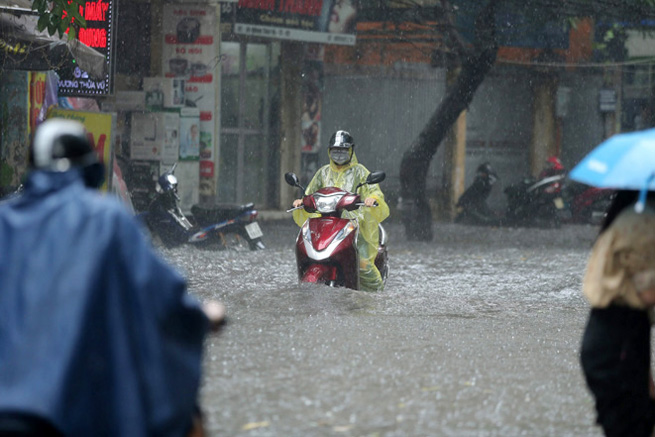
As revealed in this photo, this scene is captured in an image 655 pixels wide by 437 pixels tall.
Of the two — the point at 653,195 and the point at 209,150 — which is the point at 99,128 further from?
the point at 653,195

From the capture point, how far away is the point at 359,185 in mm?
9930

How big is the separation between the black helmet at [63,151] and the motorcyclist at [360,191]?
22.8 feet

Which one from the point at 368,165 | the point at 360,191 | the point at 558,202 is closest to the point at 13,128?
the point at 360,191

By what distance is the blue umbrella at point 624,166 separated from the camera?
13.1ft

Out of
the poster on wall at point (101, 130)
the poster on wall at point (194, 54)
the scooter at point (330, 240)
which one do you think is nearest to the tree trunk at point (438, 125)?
the poster on wall at point (194, 54)

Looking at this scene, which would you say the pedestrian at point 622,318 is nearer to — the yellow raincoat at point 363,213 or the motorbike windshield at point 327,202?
the motorbike windshield at point 327,202

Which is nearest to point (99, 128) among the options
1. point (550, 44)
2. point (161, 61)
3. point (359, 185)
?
point (359, 185)

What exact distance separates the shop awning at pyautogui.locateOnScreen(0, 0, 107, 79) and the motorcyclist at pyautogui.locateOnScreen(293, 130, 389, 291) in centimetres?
275

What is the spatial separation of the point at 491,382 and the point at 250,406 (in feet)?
5.03

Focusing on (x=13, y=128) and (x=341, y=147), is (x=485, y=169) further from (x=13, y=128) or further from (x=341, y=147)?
(x=341, y=147)

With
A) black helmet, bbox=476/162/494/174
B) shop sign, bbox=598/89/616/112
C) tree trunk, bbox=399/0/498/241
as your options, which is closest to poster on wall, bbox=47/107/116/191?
tree trunk, bbox=399/0/498/241

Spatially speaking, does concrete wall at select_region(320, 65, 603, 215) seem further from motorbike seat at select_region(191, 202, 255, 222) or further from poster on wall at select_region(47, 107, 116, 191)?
poster on wall at select_region(47, 107, 116, 191)

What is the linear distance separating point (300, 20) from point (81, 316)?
57.6ft

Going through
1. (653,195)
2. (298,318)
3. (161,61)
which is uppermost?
(161,61)
